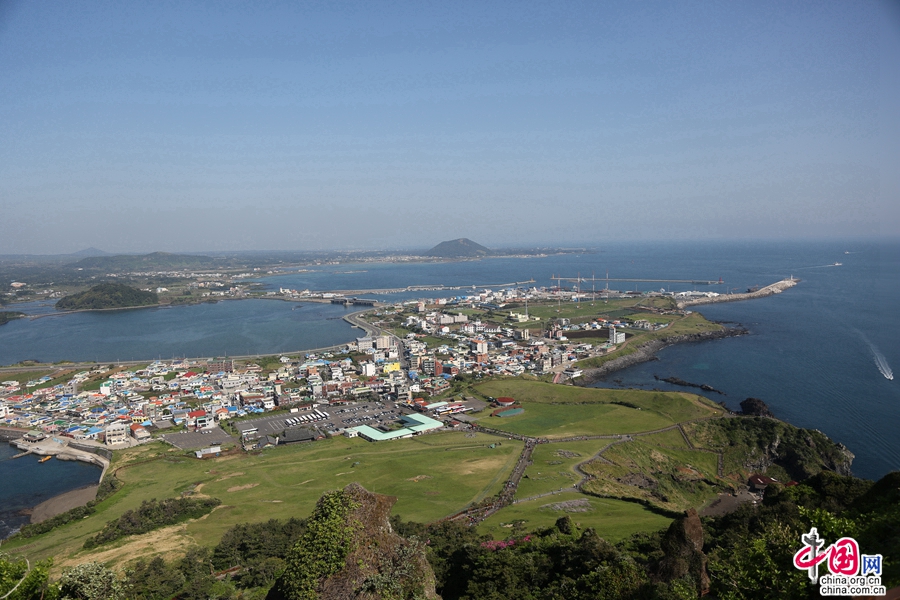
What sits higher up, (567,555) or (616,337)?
(567,555)

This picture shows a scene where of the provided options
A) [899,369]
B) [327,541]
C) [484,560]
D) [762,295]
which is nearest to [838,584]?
[327,541]

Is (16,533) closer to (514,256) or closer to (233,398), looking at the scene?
(233,398)

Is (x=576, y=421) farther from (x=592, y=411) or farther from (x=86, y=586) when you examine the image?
(x=86, y=586)

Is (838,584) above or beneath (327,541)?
above

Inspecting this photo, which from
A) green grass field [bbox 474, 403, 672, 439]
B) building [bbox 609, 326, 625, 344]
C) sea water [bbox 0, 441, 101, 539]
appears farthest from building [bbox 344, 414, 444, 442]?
building [bbox 609, 326, 625, 344]

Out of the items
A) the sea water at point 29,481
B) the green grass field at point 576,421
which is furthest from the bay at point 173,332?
the green grass field at point 576,421

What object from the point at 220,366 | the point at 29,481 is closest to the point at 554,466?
the point at 29,481

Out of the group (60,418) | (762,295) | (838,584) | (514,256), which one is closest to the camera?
(838,584)
